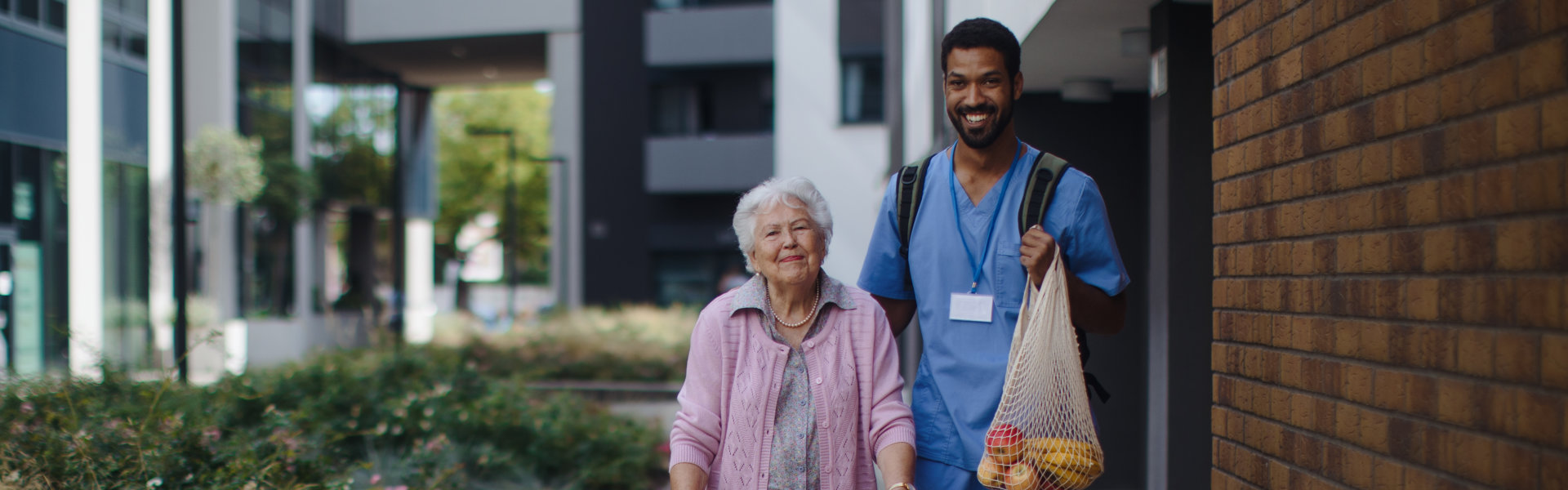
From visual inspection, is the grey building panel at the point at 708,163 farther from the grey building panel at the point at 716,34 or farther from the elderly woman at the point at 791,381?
the elderly woman at the point at 791,381

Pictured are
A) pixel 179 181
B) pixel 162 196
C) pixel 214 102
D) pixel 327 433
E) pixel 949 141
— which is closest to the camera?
pixel 327 433

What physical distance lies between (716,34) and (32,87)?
17056 mm

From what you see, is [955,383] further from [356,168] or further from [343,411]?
[356,168]

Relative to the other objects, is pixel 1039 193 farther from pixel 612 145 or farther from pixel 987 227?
pixel 612 145

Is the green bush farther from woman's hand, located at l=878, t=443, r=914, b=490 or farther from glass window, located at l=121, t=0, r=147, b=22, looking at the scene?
glass window, located at l=121, t=0, r=147, b=22

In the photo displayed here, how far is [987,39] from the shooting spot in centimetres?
290

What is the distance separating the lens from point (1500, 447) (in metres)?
1.98

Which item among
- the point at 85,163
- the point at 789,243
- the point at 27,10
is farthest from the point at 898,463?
the point at 85,163

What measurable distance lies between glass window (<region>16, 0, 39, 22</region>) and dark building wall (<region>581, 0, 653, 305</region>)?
57.3ft

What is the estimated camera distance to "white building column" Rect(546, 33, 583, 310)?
29.0 metres

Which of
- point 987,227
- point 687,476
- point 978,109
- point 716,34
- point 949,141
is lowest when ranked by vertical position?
point 687,476

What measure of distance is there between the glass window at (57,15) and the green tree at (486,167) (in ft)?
119

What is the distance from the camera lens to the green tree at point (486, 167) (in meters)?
50.0

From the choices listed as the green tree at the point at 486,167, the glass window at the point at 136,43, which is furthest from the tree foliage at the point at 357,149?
the green tree at the point at 486,167
